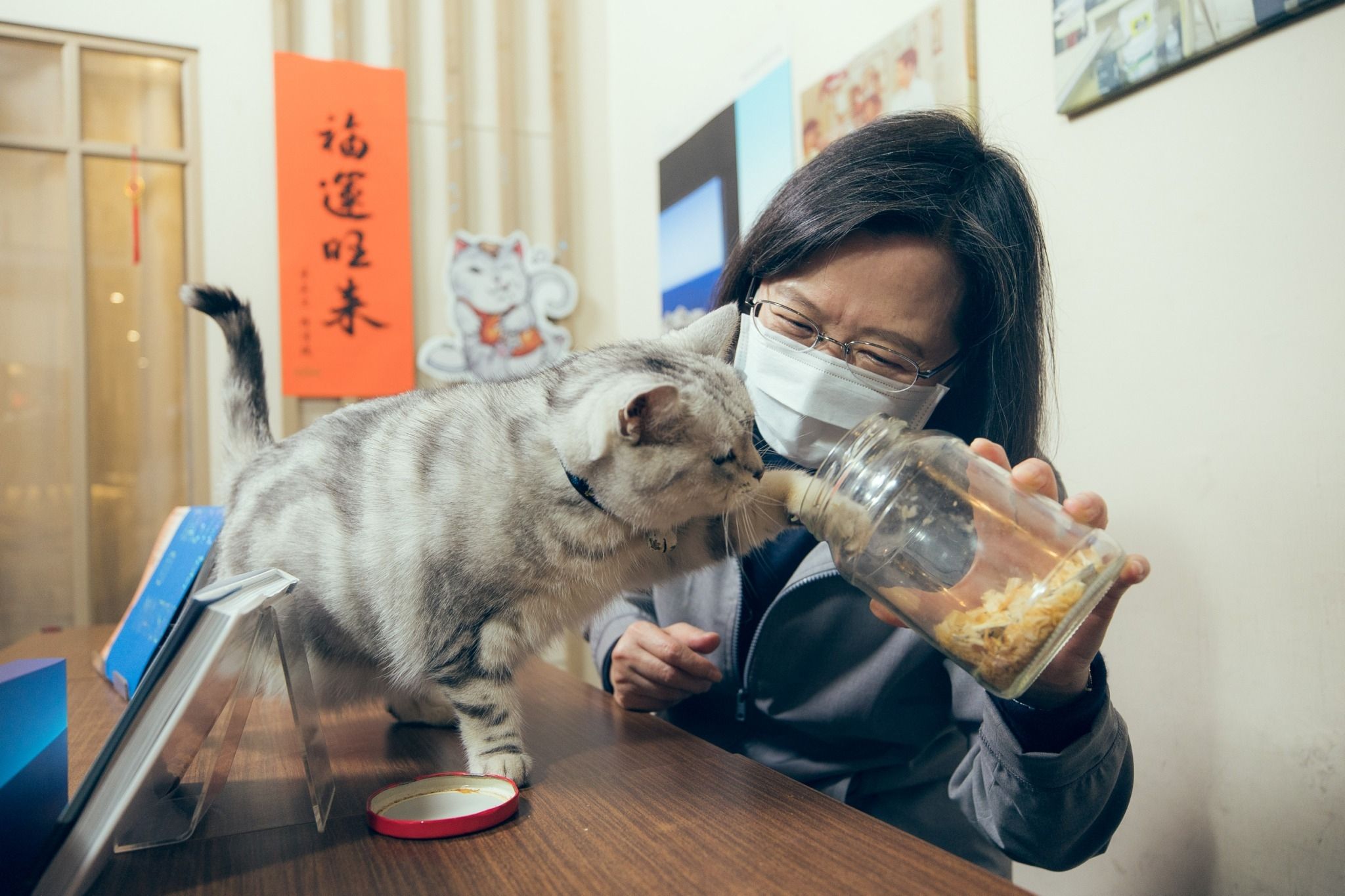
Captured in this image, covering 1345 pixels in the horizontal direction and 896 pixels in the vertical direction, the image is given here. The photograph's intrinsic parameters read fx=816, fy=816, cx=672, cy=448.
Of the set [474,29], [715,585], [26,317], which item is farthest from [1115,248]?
[26,317]

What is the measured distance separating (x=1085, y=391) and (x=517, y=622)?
34.7 inches

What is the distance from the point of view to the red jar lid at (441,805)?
59 cm

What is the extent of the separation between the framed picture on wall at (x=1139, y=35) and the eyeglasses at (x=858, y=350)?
1.47 ft

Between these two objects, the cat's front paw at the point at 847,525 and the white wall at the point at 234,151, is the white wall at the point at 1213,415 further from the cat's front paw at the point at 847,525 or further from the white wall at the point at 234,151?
the white wall at the point at 234,151

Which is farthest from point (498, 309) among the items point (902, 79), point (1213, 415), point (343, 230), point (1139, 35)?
point (1213, 415)

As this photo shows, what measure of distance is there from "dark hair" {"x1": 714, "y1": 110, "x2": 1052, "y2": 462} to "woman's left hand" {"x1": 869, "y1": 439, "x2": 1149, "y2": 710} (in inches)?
13.8

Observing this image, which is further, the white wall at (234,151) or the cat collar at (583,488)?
the white wall at (234,151)

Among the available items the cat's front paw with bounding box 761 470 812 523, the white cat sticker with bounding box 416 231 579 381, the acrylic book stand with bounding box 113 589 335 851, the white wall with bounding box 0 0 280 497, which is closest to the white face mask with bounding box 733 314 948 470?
the cat's front paw with bounding box 761 470 812 523

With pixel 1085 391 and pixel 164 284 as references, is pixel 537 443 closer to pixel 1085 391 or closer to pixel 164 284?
pixel 1085 391

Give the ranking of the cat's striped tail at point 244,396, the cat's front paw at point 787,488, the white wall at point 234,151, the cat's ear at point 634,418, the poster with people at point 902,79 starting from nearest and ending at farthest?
the cat's ear at point 634,418
the cat's front paw at point 787,488
the cat's striped tail at point 244,396
the poster with people at point 902,79
the white wall at point 234,151

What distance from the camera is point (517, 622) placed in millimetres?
740

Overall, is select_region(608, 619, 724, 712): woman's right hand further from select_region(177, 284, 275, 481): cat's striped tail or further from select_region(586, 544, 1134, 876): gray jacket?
select_region(177, 284, 275, 481): cat's striped tail

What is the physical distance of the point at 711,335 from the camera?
890 mm

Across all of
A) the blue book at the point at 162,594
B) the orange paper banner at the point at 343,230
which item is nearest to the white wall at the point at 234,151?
the orange paper banner at the point at 343,230
